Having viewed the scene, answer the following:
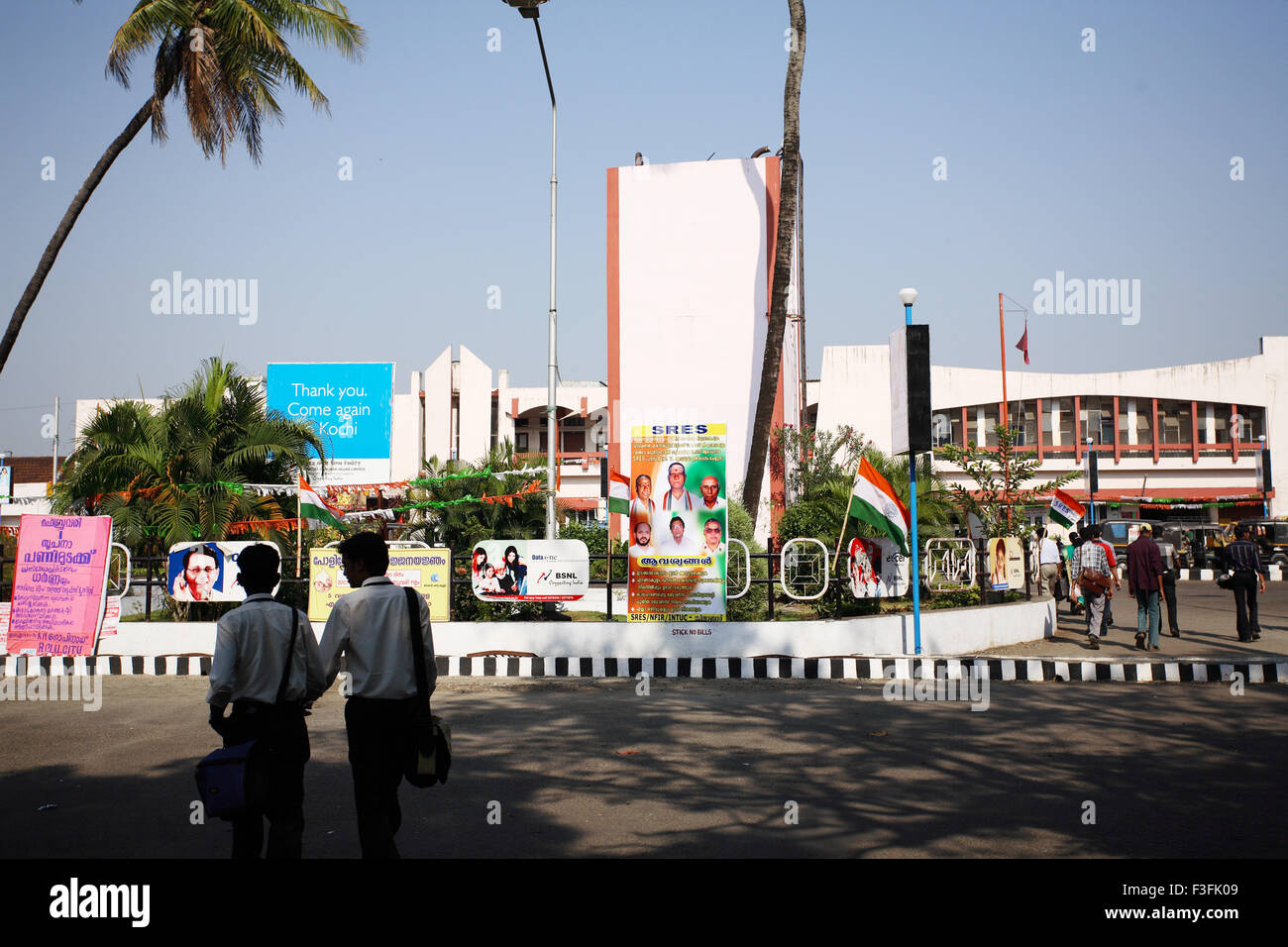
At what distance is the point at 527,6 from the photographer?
15.9 meters

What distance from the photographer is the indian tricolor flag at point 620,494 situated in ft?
44.1

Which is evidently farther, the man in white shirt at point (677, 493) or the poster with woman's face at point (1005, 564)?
the poster with woman's face at point (1005, 564)

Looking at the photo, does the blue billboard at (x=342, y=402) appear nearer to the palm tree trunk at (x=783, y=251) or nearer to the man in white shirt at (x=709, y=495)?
the palm tree trunk at (x=783, y=251)

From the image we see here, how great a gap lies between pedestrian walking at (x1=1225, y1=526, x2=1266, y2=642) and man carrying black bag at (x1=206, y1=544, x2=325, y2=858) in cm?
1354

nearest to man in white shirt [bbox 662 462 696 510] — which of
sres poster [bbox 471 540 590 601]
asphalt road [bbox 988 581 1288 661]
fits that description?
sres poster [bbox 471 540 590 601]

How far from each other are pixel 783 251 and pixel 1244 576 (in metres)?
9.94

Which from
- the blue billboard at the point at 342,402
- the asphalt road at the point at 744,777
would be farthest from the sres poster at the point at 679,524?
the blue billboard at the point at 342,402

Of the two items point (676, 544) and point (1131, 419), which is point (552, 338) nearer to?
point (676, 544)

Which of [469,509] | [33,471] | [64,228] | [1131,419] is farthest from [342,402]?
[33,471]

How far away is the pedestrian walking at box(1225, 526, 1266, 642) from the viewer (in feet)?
47.3

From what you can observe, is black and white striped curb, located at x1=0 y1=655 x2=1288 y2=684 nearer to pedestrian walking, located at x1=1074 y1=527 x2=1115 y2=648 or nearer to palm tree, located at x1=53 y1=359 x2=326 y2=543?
pedestrian walking, located at x1=1074 y1=527 x2=1115 y2=648

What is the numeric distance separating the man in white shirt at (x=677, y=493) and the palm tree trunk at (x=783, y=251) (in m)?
7.06

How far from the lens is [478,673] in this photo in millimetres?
12812
